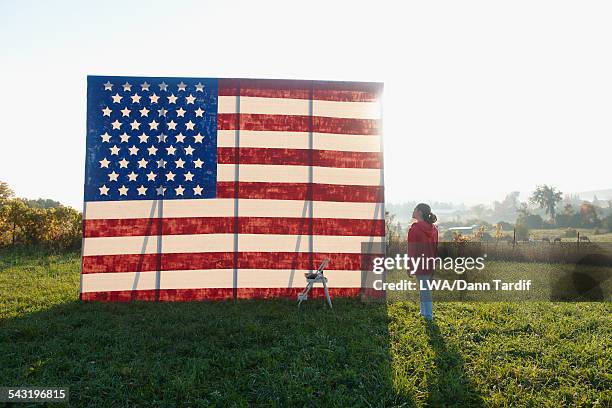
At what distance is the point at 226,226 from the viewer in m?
9.66

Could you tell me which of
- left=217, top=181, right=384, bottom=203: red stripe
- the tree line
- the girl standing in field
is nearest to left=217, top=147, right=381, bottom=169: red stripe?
left=217, top=181, right=384, bottom=203: red stripe

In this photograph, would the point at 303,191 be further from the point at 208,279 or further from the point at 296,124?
the point at 208,279

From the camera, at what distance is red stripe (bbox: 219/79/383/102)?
32.4ft

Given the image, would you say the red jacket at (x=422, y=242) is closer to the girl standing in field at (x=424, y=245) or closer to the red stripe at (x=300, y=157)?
the girl standing in field at (x=424, y=245)

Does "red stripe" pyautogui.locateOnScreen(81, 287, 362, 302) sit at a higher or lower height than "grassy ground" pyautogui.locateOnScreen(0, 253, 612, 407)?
higher

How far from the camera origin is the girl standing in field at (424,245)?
7938 mm

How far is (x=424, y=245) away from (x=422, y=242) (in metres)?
0.08

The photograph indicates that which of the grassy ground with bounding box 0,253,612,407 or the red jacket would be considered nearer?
the grassy ground with bounding box 0,253,612,407

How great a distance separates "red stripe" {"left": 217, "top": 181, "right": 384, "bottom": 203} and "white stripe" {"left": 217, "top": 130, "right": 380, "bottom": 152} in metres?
0.88

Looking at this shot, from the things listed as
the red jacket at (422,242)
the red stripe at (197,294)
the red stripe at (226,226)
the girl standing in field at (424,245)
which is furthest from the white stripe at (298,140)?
the red stripe at (197,294)

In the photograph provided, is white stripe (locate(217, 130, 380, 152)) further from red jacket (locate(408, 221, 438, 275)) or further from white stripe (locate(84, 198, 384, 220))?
red jacket (locate(408, 221, 438, 275))

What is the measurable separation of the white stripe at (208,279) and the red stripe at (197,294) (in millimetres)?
88

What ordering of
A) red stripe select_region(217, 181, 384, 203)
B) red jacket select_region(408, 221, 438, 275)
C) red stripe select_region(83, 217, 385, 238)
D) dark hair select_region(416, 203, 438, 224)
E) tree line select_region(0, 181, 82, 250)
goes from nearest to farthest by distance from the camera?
red jacket select_region(408, 221, 438, 275) < dark hair select_region(416, 203, 438, 224) < red stripe select_region(83, 217, 385, 238) < red stripe select_region(217, 181, 384, 203) < tree line select_region(0, 181, 82, 250)

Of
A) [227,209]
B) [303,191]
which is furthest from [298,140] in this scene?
[227,209]
